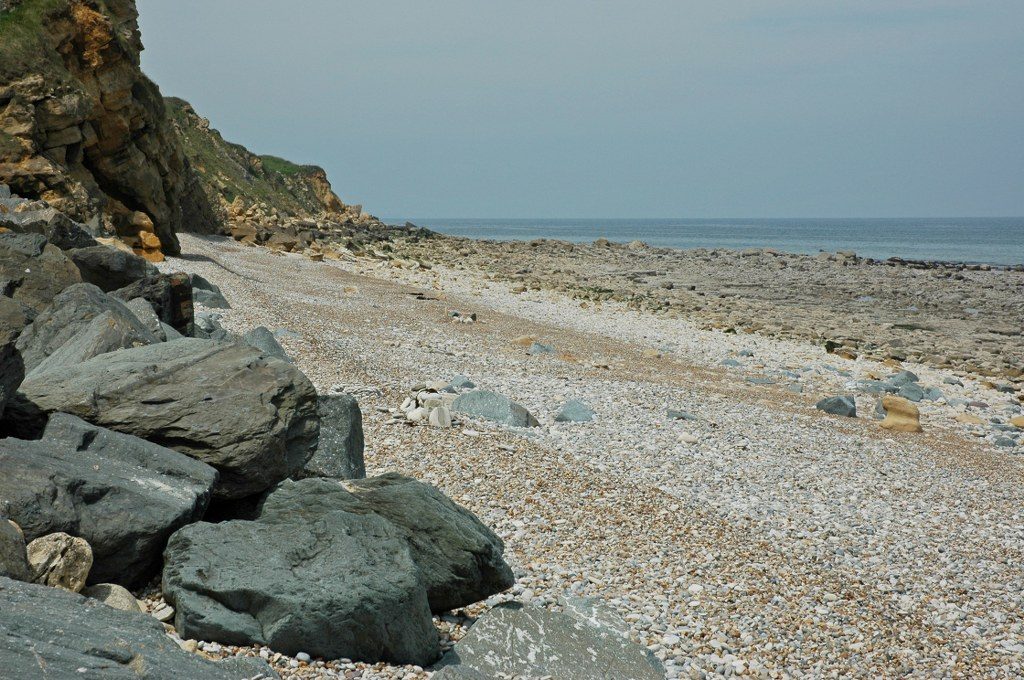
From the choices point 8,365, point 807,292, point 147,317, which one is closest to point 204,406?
point 8,365

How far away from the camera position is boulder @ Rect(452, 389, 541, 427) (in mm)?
11609

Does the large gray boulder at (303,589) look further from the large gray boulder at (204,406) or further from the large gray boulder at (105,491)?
the large gray boulder at (204,406)

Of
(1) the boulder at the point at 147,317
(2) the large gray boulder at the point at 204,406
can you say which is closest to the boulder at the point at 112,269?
(1) the boulder at the point at 147,317

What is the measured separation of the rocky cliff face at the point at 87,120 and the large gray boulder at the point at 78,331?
51.2 feet

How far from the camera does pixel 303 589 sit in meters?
5.09

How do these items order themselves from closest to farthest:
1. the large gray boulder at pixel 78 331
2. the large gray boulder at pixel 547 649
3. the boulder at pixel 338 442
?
the large gray boulder at pixel 547 649, the boulder at pixel 338 442, the large gray boulder at pixel 78 331

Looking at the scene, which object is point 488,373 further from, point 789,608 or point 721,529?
point 789,608

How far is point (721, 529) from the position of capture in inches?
343

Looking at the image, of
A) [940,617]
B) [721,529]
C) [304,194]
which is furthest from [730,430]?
[304,194]

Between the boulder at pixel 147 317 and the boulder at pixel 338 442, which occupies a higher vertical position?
the boulder at pixel 147 317

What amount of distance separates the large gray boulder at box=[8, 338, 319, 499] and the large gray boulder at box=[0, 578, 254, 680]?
200 cm

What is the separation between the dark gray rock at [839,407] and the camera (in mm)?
14594

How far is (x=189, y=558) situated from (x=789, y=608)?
16.3 ft

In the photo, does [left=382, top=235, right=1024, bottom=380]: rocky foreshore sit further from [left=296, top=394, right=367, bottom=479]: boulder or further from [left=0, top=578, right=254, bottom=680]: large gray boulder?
[left=0, top=578, right=254, bottom=680]: large gray boulder
